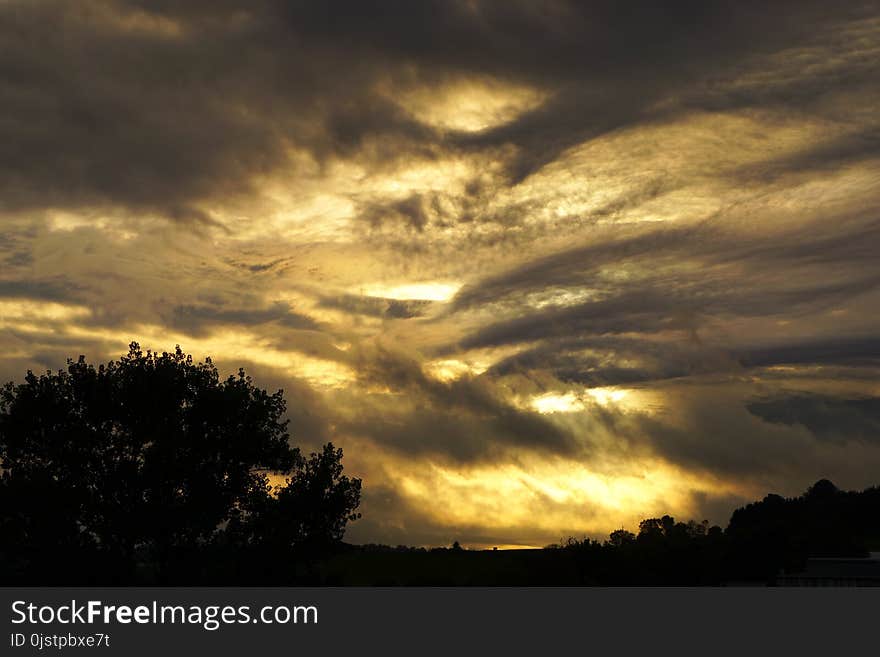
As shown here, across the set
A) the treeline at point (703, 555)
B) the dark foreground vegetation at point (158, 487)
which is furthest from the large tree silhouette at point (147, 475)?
the treeline at point (703, 555)

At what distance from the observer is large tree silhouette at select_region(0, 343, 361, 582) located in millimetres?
61562

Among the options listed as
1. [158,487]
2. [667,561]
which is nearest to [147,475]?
[158,487]

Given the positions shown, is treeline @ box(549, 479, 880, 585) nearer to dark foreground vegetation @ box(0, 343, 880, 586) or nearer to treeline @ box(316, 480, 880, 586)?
treeline @ box(316, 480, 880, 586)

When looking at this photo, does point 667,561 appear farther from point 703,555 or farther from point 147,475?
point 147,475

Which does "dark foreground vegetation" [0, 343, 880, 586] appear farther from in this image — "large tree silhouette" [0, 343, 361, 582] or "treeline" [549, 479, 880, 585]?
"treeline" [549, 479, 880, 585]

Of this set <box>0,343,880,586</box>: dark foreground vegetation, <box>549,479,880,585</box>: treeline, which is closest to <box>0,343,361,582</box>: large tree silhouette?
<box>0,343,880,586</box>: dark foreground vegetation

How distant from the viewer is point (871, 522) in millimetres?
191000

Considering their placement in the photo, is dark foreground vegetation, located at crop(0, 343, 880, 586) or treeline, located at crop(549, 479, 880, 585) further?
treeline, located at crop(549, 479, 880, 585)

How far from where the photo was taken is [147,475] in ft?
206

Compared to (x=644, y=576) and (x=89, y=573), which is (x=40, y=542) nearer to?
(x=89, y=573)

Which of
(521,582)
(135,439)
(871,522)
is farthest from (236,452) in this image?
(871,522)

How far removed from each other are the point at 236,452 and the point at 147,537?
778cm

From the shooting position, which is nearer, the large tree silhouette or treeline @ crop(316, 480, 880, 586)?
the large tree silhouette

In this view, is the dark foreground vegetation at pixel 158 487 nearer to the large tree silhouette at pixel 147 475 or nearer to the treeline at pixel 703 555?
the large tree silhouette at pixel 147 475
